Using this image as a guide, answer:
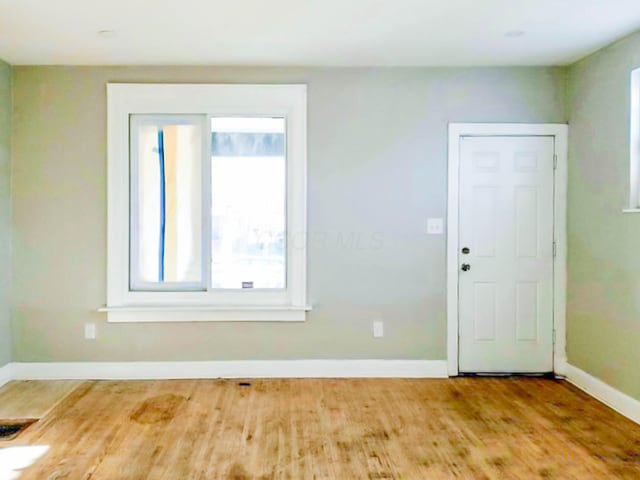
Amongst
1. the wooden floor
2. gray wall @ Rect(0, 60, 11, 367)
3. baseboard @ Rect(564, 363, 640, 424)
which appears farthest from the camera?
gray wall @ Rect(0, 60, 11, 367)

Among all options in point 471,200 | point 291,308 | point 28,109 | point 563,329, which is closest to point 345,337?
point 291,308

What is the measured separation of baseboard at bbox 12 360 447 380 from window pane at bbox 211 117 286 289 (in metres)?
0.65

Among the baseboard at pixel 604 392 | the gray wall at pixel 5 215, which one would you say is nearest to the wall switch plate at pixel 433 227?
the baseboard at pixel 604 392

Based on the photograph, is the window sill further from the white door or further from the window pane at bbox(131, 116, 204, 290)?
the white door

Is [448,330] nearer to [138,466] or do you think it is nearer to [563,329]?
[563,329]

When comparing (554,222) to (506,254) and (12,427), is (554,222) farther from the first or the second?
(12,427)

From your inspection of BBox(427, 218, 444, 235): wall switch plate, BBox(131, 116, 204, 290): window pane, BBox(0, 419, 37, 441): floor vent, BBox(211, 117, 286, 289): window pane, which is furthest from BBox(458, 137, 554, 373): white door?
BBox(0, 419, 37, 441): floor vent

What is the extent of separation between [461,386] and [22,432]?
2.98 metres

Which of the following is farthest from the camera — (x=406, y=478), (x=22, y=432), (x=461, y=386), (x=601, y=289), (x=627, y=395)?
(x=461, y=386)

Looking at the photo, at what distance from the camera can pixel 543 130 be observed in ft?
13.2

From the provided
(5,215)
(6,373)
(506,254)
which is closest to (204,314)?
(6,373)

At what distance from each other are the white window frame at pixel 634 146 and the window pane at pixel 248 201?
2.44 m

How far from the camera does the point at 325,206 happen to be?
403 centimetres

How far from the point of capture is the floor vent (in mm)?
2951
